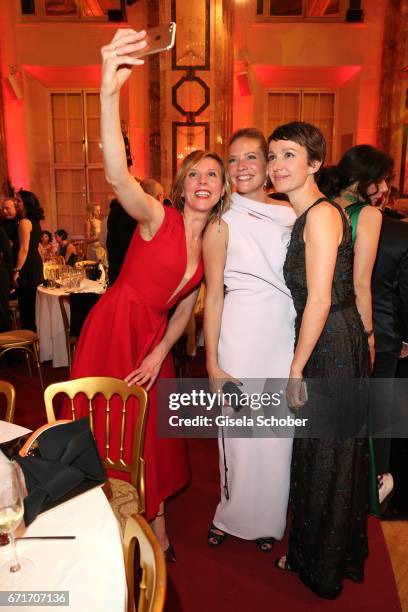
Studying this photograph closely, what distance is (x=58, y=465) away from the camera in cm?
130

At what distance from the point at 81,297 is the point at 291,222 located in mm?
2442

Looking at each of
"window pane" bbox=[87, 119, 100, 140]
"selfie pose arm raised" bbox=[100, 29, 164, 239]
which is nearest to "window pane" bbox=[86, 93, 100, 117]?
"window pane" bbox=[87, 119, 100, 140]

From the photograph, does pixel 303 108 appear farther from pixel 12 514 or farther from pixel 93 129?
pixel 12 514

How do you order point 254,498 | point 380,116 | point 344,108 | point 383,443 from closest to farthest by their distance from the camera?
point 254,498, point 383,443, point 380,116, point 344,108

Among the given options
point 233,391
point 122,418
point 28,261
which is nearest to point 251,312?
point 233,391

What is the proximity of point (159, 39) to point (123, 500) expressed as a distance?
162 cm

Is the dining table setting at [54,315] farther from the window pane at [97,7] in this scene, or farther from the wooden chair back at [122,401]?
the window pane at [97,7]

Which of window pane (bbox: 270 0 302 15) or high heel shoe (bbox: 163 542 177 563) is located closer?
high heel shoe (bbox: 163 542 177 563)

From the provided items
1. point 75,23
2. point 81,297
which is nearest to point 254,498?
point 81,297

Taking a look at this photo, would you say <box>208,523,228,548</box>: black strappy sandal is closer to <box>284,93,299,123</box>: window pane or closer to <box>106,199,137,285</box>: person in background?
<box>106,199,137,285</box>: person in background

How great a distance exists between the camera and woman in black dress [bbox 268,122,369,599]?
5.79ft

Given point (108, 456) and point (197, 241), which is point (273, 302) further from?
point (108, 456)

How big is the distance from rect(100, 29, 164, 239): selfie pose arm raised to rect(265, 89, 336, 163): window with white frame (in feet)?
28.5

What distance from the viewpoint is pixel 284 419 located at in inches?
87.5
